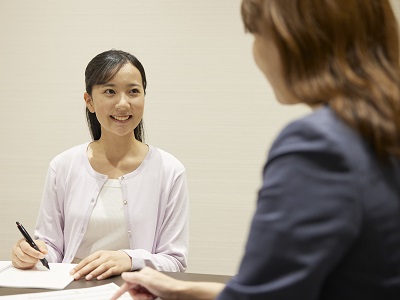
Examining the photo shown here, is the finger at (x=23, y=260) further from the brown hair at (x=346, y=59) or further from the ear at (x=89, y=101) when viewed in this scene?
the brown hair at (x=346, y=59)

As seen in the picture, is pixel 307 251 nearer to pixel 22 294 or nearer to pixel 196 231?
pixel 22 294

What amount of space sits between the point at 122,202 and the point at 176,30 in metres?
1.46

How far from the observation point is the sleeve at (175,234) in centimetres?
203

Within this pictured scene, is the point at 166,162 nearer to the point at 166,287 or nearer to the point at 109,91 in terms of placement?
the point at 109,91

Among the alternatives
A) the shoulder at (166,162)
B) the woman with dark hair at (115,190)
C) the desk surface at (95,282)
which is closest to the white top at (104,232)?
the woman with dark hair at (115,190)

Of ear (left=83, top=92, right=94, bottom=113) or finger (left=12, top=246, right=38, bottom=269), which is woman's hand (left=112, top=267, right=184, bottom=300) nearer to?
finger (left=12, top=246, right=38, bottom=269)

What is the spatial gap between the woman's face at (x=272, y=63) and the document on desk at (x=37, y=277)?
37.1 inches

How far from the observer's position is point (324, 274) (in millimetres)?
754

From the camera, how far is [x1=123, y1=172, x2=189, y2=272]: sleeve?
203 centimetres

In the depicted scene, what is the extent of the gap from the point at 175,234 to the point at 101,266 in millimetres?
531

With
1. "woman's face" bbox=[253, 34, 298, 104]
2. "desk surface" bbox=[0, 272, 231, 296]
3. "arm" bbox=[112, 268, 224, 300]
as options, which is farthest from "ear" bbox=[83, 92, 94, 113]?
"woman's face" bbox=[253, 34, 298, 104]

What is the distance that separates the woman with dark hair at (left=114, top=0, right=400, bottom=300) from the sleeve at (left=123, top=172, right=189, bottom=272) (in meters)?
1.20

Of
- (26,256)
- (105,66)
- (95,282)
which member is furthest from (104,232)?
(105,66)

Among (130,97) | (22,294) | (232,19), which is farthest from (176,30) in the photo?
(22,294)
